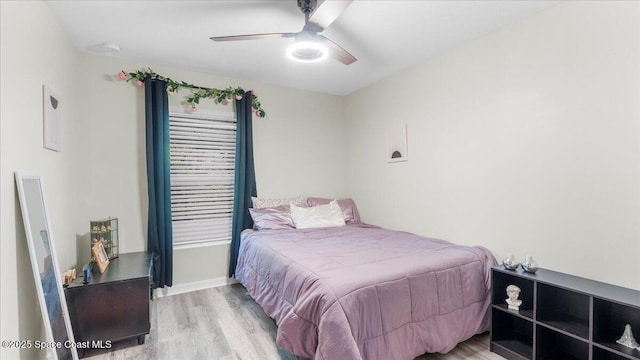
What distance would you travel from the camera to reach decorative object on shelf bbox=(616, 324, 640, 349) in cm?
163

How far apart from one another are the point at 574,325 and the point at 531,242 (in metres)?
0.59

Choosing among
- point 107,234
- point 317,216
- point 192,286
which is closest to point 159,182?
point 107,234

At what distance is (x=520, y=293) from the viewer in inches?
87.6

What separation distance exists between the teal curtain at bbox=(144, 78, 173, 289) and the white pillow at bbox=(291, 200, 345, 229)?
1343 millimetres

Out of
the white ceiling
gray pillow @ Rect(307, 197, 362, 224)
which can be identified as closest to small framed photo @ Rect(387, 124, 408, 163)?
the white ceiling

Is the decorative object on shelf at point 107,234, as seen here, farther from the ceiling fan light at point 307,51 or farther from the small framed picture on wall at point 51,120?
the ceiling fan light at point 307,51

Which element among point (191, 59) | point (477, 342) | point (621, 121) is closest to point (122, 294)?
point (191, 59)

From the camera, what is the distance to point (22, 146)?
5.24 ft

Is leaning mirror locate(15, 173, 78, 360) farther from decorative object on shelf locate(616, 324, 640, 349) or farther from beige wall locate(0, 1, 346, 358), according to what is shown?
decorative object on shelf locate(616, 324, 640, 349)

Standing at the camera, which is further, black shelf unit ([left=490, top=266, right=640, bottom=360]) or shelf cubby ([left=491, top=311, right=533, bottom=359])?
shelf cubby ([left=491, top=311, right=533, bottom=359])

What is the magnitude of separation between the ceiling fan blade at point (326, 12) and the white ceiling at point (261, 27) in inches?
13.1

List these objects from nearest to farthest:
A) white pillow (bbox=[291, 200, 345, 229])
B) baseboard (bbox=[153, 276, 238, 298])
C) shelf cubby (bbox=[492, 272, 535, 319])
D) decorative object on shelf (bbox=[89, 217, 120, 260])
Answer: shelf cubby (bbox=[492, 272, 535, 319]) < decorative object on shelf (bbox=[89, 217, 120, 260]) < baseboard (bbox=[153, 276, 238, 298]) < white pillow (bbox=[291, 200, 345, 229])

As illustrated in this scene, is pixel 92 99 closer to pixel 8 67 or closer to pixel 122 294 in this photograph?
pixel 8 67

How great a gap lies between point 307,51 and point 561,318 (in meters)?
2.47
